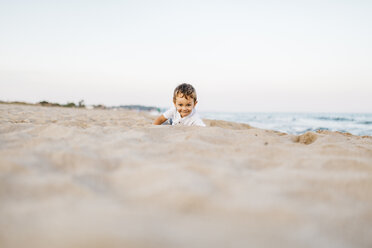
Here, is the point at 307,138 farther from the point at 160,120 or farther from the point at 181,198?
the point at 160,120

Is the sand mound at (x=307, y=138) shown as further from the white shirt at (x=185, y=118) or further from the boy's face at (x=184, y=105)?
the boy's face at (x=184, y=105)

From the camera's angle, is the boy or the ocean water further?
the ocean water

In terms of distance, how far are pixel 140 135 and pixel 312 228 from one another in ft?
4.52

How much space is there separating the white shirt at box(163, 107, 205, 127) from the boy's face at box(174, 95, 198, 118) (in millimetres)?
77

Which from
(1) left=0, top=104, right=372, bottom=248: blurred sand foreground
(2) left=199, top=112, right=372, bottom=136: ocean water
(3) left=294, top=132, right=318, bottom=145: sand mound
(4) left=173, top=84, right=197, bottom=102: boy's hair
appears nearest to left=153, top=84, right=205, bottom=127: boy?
(4) left=173, top=84, right=197, bottom=102: boy's hair

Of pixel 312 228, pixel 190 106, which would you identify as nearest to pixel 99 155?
pixel 312 228

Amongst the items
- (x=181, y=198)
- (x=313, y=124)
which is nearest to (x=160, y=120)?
(x=181, y=198)

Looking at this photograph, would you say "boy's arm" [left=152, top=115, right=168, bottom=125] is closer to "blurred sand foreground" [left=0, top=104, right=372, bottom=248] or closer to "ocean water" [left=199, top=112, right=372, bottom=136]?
"blurred sand foreground" [left=0, top=104, right=372, bottom=248]

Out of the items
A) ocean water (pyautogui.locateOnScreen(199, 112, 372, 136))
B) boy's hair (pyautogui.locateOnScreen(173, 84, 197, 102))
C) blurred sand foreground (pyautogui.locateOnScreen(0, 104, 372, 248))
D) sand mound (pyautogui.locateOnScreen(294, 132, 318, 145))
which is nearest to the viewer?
blurred sand foreground (pyautogui.locateOnScreen(0, 104, 372, 248))

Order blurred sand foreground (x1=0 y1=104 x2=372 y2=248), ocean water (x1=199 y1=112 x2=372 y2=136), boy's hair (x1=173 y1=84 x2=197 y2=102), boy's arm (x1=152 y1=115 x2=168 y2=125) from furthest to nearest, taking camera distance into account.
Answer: ocean water (x1=199 y1=112 x2=372 y2=136)
boy's arm (x1=152 y1=115 x2=168 y2=125)
boy's hair (x1=173 y1=84 x2=197 y2=102)
blurred sand foreground (x1=0 y1=104 x2=372 y2=248)

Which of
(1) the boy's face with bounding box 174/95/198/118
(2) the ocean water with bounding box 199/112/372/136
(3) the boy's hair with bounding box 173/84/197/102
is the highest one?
(3) the boy's hair with bounding box 173/84/197/102

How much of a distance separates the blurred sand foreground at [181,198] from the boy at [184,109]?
220 cm

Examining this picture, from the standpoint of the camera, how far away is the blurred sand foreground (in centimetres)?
60

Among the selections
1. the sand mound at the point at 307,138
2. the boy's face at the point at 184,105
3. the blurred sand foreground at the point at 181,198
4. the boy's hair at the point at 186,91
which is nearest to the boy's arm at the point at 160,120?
the boy's face at the point at 184,105
